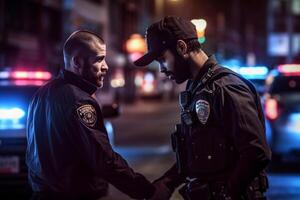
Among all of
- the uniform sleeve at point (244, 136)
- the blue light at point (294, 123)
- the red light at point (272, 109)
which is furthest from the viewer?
the red light at point (272, 109)

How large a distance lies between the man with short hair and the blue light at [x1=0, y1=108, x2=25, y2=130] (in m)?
4.96

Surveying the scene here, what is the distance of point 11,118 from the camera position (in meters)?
9.16

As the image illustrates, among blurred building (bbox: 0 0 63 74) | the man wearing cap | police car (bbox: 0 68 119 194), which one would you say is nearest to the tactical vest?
the man wearing cap

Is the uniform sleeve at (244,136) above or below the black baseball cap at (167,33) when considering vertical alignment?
below

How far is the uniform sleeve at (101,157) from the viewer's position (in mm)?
3916

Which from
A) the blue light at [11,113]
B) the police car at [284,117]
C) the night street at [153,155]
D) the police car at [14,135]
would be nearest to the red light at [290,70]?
the police car at [284,117]

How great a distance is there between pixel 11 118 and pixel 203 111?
5.81 m

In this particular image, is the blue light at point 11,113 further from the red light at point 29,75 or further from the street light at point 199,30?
the street light at point 199,30

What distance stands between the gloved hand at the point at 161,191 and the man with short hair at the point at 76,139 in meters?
0.04

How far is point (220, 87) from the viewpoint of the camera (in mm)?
3684

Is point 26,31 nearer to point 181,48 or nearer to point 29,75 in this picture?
point 29,75

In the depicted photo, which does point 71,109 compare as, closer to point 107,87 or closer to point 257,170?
point 257,170

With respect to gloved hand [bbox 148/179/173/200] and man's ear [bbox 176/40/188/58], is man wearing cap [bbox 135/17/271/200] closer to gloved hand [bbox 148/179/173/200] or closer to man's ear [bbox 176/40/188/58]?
man's ear [bbox 176/40/188/58]

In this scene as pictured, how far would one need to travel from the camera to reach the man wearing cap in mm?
3561
